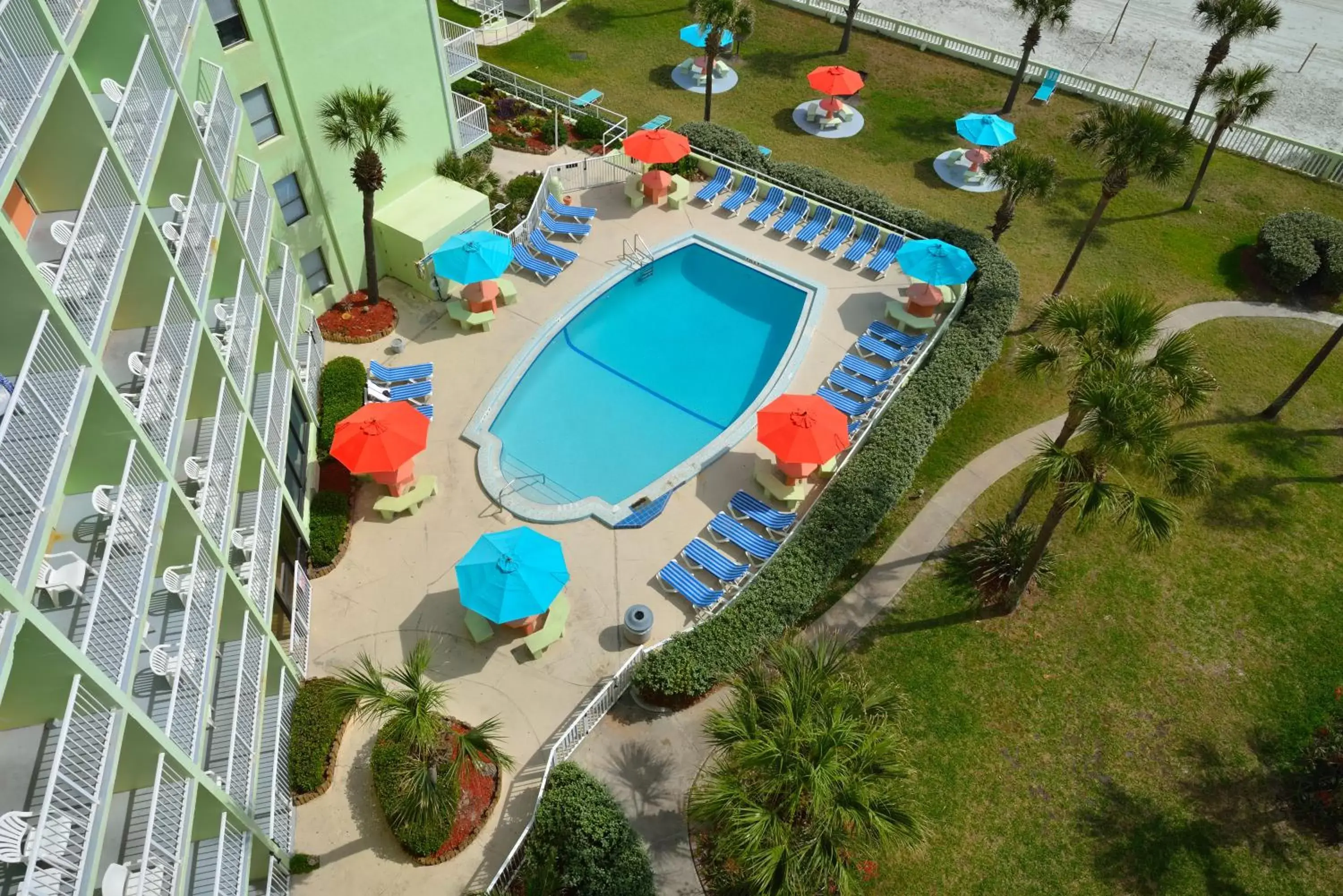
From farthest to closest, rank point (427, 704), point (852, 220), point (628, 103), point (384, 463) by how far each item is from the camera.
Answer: point (628, 103), point (852, 220), point (384, 463), point (427, 704)

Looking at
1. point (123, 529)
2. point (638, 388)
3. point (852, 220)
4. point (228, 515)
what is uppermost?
point (123, 529)

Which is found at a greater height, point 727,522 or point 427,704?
point 427,704

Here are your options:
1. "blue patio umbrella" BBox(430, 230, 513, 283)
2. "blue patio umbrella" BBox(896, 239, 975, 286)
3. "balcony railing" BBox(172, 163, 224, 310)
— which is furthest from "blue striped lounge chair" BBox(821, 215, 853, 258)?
"balcony railing" BBox(172, 163, 224, 310)

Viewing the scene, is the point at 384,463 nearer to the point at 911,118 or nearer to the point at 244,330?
the point at 244,330

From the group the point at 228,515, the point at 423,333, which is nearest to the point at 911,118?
the point at 423,333

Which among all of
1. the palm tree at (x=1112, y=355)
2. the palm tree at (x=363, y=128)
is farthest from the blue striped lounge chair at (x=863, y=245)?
the palm tree at (x=363, y=128)
